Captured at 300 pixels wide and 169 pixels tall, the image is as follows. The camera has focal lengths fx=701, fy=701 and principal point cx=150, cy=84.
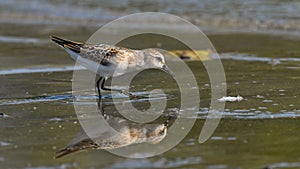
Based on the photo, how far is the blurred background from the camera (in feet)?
19.4

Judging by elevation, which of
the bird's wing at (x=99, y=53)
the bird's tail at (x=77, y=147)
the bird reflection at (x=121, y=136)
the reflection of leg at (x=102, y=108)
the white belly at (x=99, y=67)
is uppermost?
the bird's wing at (x=99, y=53)

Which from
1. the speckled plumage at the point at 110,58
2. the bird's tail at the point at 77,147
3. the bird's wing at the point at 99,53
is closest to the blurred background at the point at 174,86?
the bird's tail at the point at 77,147

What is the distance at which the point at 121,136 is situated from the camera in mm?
6664

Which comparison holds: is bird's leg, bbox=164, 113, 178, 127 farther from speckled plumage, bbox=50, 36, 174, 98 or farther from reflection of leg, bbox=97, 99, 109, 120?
speckled plumage, bbox=50, 36, 174, 98

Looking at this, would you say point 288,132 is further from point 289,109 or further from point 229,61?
point 229,61

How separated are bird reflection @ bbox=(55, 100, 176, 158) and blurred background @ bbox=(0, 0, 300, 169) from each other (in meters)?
0.15

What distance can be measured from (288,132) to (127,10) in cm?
1084

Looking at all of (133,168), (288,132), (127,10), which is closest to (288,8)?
(127,10)

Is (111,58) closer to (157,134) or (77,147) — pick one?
(157,134)

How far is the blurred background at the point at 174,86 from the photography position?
593 centimetres

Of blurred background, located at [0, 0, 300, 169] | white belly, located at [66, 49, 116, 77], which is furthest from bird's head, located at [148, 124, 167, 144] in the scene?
white belly, located at [66, 49, 116, 77]

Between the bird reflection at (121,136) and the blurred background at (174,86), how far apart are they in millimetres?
150

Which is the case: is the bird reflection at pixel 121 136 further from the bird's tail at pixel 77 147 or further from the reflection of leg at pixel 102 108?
the reflection of leg at pixel 102 108

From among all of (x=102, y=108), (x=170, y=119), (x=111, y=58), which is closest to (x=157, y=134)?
(x=170, y=119)
